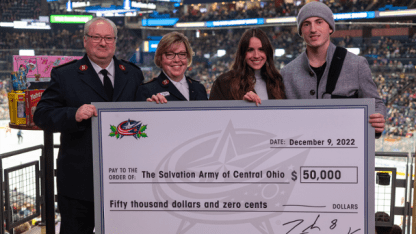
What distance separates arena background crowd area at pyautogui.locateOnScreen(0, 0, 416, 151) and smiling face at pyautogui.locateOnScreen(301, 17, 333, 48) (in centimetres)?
867

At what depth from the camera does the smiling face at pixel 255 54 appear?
1929 millimetres

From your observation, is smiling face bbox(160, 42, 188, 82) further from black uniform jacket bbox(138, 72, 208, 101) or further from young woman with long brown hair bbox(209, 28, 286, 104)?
young woman with long brown hair bbox(209, 28, 286, 104)

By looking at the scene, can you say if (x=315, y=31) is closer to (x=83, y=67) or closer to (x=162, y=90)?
(x=162, y=90)

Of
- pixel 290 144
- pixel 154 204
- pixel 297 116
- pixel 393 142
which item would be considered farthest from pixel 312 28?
pixel 393 142

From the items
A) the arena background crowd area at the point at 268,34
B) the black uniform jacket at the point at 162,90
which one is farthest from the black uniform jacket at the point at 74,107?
the arena background crowd area at the point at 268,34

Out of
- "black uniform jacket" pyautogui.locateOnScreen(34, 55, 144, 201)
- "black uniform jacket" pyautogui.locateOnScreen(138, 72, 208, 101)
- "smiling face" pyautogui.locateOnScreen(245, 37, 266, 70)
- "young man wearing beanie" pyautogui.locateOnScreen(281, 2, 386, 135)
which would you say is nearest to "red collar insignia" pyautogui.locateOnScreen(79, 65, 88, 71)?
"black uniform jacket" pyautogui.locateOnScreen(34, 55, 144, 201)

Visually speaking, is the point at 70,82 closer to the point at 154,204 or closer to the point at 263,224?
the point at 154,204

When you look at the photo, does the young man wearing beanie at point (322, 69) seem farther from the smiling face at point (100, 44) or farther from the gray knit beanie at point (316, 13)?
the smiling face at point (100, 44)

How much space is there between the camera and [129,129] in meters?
1.71

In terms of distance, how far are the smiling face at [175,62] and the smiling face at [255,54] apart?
1.05 ft

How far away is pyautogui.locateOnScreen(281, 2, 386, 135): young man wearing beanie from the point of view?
1.83 metres

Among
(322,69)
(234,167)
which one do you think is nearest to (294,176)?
(234,167)

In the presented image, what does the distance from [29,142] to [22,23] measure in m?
16.8

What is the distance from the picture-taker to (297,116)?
65.0 inches
